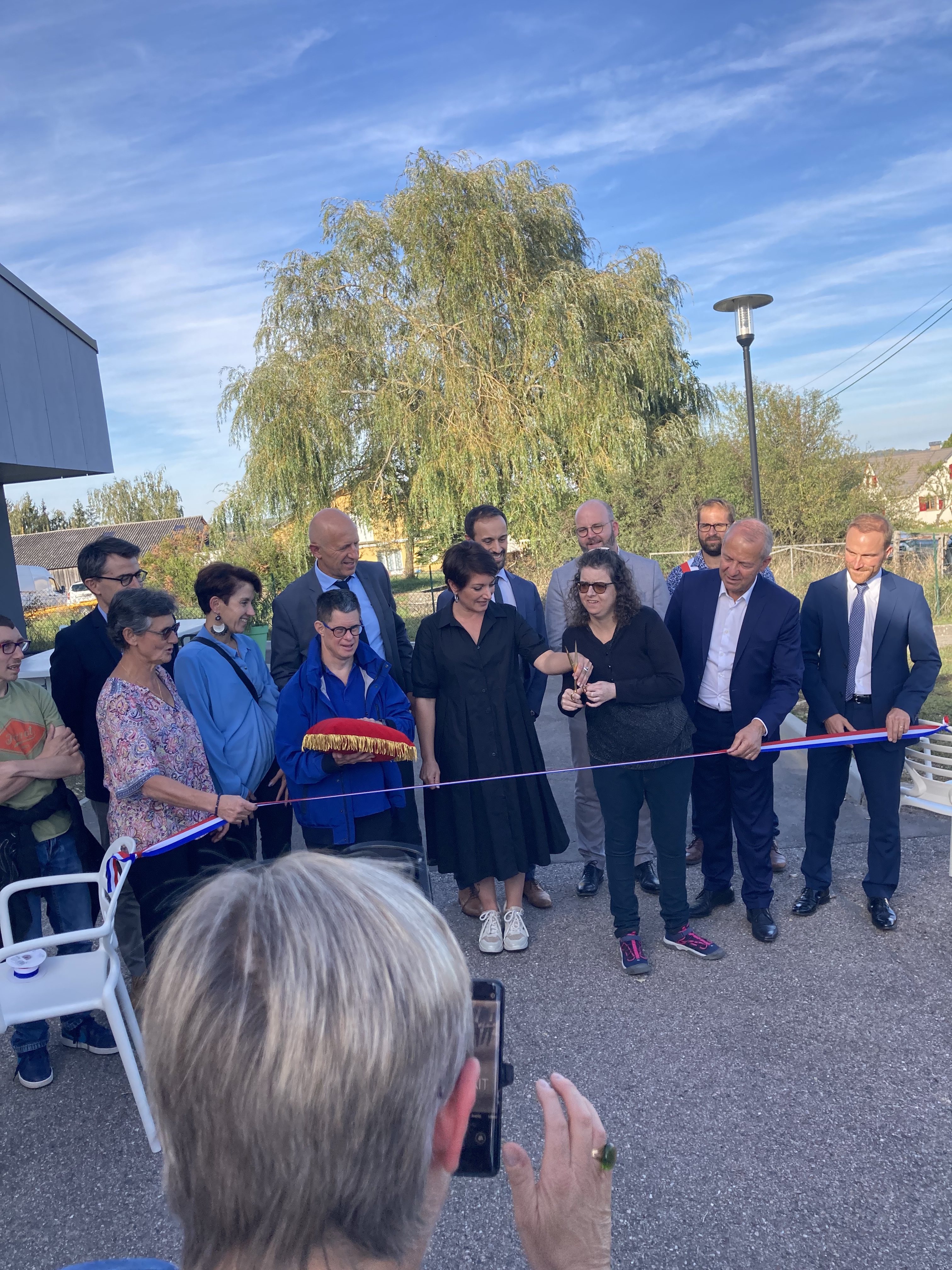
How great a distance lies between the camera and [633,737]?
3863 mm

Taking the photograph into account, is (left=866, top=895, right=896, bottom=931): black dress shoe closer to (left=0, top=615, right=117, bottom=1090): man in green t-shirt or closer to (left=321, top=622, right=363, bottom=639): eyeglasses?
(left=321, top=622, right=363, bottom=639): eyeglasses

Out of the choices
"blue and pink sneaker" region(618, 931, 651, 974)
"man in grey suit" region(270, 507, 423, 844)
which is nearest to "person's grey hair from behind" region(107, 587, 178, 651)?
"man in grey suit" region(270, 507, 423, 844)

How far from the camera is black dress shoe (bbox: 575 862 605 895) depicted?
470cm

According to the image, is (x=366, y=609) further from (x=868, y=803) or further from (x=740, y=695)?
(x=868, y=803)

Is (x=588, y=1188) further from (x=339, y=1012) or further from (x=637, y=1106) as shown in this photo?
(x=637, y=1106)

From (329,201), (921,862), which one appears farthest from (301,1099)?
(329,201)

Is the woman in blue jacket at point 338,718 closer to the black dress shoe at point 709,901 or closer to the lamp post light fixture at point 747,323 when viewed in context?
the black dress shoe at point 709,901

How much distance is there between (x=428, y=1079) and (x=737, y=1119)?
7.93 ft

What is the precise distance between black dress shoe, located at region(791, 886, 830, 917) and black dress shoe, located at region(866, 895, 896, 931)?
0.24 meters

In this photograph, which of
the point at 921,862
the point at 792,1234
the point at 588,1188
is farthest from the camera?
the point at 921,862

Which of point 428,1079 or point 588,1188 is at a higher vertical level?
point 428,1079

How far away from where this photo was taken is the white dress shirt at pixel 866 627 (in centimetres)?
415

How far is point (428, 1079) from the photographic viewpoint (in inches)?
34.7

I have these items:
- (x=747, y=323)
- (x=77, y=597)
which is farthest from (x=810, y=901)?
(x=77, y=597)
